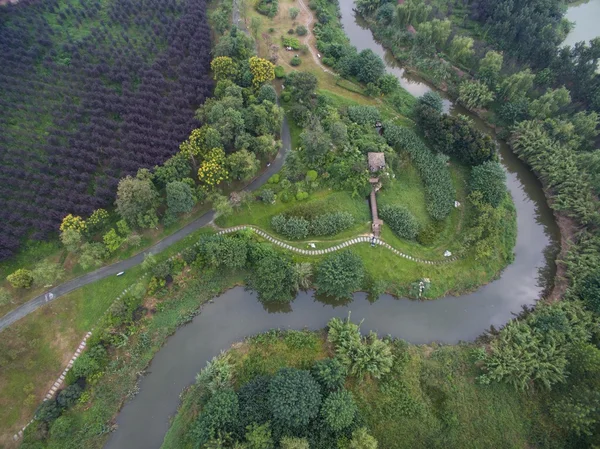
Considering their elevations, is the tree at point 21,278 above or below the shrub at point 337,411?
below

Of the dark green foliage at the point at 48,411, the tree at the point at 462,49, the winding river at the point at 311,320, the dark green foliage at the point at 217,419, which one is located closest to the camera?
the dark green foliage at the point at 217,419

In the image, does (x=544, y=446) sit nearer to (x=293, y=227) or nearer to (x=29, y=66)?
(x=293, y=227)

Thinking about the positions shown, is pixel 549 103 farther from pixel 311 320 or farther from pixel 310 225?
pixel 311 320

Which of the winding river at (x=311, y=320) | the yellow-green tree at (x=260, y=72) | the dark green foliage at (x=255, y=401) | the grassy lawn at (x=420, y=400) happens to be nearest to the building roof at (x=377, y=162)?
the winding river at (x=311, y=320)

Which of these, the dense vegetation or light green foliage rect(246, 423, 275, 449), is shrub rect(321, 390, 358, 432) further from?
the dense vegetation

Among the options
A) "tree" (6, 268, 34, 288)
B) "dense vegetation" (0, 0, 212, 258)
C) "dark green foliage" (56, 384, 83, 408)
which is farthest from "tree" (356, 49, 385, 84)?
"dark green foliage" (56, 384, 83, 408)

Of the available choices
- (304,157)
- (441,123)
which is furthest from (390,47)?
(304,157)

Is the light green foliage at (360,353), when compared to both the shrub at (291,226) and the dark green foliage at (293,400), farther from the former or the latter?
the shrub at (291,226)
